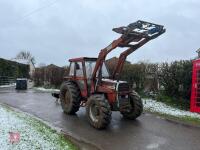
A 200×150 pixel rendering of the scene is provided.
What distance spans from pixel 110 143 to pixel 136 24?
3814 millimetres

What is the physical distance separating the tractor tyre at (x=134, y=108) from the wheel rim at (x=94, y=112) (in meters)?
1.37

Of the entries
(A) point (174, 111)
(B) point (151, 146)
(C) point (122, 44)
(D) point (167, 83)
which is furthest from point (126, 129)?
(D) point (167, 83)

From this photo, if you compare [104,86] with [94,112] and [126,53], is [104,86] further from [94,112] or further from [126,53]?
[126,53]

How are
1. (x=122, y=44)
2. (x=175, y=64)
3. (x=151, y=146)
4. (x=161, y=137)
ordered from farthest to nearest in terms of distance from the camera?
(x=175, y=64), (x=122, y=44), (x=161, y=137), (x=151, y=146)

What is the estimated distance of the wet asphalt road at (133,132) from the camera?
8.81 metres

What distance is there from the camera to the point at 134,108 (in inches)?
473

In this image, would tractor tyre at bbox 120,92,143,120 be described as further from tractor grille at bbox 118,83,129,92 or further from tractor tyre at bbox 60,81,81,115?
tractor tyre at bbox 60,81,81,115

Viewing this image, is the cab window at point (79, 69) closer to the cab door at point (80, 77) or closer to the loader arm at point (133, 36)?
the cab door at point (80, 77)

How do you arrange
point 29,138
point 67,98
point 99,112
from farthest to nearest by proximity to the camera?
point 67,98 → point 99,112 → point 29,138

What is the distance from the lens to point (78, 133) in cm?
1014

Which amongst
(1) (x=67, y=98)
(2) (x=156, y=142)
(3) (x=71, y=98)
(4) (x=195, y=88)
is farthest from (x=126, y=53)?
(4) (x=195, y=88)

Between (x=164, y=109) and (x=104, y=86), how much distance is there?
3.97m

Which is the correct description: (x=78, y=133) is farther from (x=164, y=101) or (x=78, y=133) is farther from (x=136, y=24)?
(x=164, y=101)

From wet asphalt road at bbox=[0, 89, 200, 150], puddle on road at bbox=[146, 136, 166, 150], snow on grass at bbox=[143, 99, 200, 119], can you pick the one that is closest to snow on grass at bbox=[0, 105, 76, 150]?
wet asphalt road at bbox=[0, 89, 200, 150]
